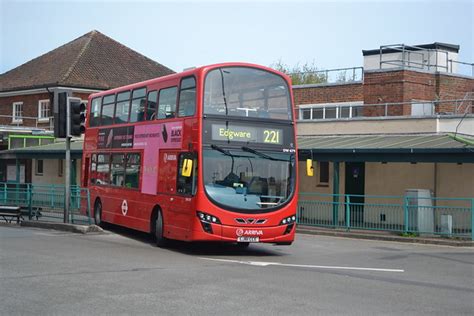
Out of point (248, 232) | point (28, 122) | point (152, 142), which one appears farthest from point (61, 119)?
point (28, 122)

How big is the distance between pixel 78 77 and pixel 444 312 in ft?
131

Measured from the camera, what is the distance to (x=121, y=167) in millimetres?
20828

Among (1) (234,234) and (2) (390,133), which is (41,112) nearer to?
(2) (390,133)

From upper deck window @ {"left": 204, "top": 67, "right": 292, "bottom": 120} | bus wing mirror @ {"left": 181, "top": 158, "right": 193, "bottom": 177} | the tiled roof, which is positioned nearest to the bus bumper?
bus wing mirror @ {"left": 181, "top": 158, "right": 193, "bottom": 177}

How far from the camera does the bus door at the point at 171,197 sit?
53.5ft

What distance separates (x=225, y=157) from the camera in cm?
1578

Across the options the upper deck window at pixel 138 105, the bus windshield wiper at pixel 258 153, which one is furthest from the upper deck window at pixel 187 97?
the upper deck window at pixel 138 105

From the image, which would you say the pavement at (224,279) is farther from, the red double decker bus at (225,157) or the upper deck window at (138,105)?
the upper deck window at (138,105)

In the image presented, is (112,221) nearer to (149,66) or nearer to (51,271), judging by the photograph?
(51,271)

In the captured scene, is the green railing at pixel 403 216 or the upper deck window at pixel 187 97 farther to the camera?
the green railing at pixel 403 216

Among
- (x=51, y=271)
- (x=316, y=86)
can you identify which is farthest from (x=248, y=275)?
(x=316, y=86)

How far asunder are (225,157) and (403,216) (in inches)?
336

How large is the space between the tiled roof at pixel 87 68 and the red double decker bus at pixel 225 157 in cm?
2933

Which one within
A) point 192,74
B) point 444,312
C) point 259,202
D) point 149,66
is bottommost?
point 444,312
